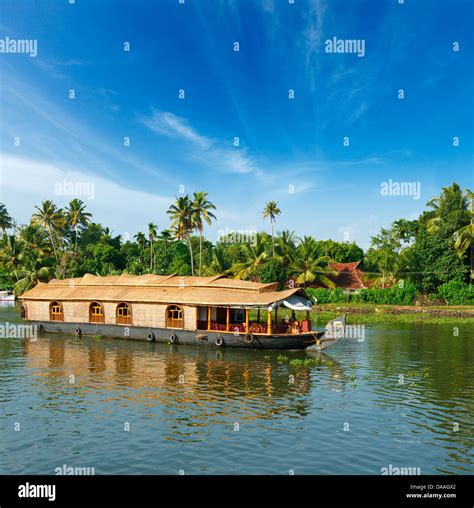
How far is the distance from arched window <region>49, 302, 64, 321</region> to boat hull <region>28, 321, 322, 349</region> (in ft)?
1.40

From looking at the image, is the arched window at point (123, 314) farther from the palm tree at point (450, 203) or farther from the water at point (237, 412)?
the palm tree at point (450, 203)

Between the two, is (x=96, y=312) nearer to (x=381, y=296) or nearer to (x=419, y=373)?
(x=419, y=373)

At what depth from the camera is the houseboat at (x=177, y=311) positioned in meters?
24.3

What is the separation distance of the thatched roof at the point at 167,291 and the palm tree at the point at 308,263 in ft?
72.6

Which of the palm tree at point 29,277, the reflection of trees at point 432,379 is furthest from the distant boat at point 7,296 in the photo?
the reflection of trees at point 432,379

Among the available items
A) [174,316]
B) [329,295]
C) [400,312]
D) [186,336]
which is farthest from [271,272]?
[186,336]

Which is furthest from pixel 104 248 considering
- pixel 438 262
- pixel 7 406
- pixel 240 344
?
pixel 7 406

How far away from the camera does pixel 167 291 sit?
92.9 feet

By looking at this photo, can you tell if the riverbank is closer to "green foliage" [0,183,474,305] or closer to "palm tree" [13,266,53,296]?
"green foliage" [0,183,474,305]

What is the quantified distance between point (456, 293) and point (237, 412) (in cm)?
3591

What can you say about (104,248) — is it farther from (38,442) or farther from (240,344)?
(38,442)

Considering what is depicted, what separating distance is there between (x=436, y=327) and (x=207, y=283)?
1699 centimetres

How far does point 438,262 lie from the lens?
47000mm

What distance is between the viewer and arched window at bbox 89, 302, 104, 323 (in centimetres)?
3034
